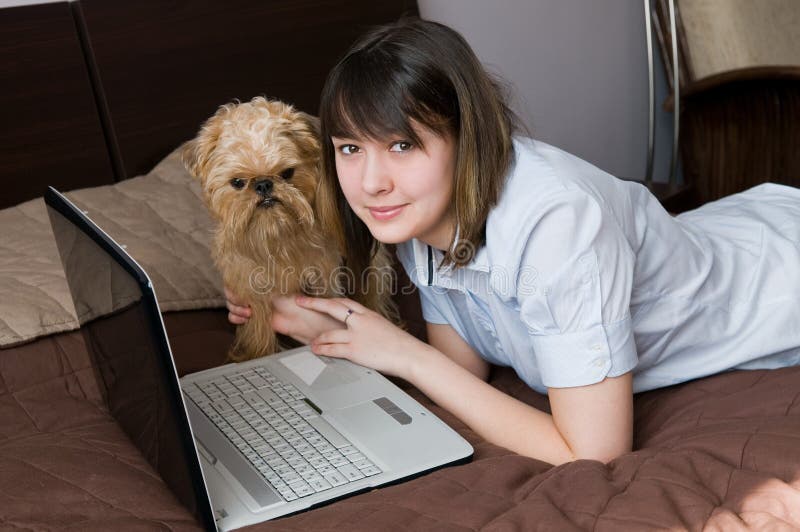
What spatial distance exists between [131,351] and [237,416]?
31 cm

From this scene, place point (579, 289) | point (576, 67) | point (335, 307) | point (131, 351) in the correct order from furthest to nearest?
point (576, 67) → point (335, 307) → point (579, 289) → point (131, 351)

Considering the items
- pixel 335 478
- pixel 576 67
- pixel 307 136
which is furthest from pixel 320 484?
pixel 576 67

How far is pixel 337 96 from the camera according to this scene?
139 cm

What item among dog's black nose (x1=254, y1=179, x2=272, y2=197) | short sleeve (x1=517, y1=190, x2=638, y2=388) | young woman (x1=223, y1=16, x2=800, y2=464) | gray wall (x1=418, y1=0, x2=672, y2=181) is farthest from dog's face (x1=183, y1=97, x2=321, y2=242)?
gray wall (x1=418, y1=0, x2=672, y2=181)

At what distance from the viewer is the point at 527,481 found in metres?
1.25

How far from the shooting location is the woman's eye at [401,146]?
1353 mm

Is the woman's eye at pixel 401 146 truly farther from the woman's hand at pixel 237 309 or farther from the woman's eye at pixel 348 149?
the woman's hand at pixel 237 309

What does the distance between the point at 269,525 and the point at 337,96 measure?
0.64 m

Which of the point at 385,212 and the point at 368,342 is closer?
the point at 385,212

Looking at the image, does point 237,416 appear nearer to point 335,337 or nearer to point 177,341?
point 335,337

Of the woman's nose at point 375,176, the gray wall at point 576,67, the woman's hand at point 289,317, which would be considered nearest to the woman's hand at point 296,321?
the woman's hand at point 289,317

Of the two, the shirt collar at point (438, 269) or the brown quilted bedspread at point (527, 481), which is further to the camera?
the shirt collar at point (438, 269)

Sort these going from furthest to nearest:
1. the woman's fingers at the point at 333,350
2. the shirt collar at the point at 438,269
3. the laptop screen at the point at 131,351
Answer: the woman's fingers at the point at 333,350 → the shirt collar at the point at 438,269 → the laptop screen at the point at 131,351

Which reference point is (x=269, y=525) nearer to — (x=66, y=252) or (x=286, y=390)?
(x=286, y=390)
